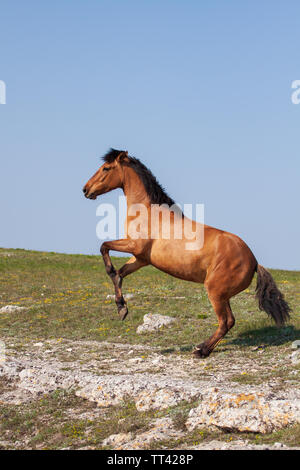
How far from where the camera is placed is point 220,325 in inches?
477

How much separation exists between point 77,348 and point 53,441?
593 cm

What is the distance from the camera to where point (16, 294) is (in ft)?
76.1

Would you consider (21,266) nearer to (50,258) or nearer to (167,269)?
(50,258)

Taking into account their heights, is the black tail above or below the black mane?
below

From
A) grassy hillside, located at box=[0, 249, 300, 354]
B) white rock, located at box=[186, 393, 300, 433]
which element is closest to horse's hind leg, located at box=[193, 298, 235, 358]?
grassy hillside, located at box=[0, 249, 300, 354]

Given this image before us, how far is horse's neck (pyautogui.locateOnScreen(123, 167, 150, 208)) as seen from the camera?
12.6 metres

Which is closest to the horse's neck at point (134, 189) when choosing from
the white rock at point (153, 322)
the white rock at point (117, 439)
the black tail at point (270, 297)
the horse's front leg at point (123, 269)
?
the horse's front leg at point (123, 269)

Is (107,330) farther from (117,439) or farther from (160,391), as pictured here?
(117,439)

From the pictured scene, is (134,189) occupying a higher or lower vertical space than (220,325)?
higher

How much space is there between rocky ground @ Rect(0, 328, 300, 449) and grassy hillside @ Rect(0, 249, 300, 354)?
4.61 feet

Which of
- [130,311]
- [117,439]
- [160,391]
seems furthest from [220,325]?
[130,311]

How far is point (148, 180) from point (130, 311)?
279 inches

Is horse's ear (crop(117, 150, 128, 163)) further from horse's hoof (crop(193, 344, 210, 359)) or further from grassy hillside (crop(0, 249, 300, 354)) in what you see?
grassy hillside (crop(0, 249, 300, 354))
